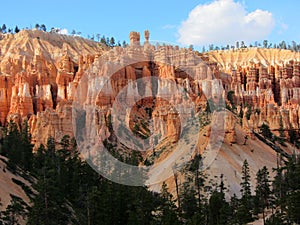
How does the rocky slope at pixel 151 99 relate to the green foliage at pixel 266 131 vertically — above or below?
above

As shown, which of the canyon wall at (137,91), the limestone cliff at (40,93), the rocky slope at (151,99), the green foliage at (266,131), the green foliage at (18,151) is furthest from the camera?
the green foliage at (266,131)

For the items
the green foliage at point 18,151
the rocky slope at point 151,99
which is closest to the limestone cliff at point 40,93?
the rocky slope at point 151,99

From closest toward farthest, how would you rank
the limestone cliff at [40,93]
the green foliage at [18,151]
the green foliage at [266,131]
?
the green foliage at [18,151], the limestone cliff at [40,93], the green foliage at [266,131]

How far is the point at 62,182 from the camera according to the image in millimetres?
47375

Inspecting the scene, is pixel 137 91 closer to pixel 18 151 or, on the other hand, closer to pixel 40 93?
pixel 40 93

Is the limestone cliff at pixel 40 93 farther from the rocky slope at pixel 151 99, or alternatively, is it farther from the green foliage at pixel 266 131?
the green foliage at pixel 266 131

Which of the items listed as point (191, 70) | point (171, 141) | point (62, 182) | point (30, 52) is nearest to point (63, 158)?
point (62, 182)

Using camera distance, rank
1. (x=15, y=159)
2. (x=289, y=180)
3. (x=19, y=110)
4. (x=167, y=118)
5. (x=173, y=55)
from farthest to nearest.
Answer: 1. (x=173, y=55)
2. (x=19, y=110)
3. (x=167, y=118)
4. (x=15, y=159)
5. (x=289, y=180)

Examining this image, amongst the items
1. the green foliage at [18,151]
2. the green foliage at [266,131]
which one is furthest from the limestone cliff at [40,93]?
the green foliage at [266,131]

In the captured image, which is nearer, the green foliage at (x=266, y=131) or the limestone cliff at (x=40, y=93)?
the limestone cliff at (x=40, y=93)

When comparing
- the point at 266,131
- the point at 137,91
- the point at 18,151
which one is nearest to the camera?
the point at 18,151

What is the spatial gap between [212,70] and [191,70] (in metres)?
5.44

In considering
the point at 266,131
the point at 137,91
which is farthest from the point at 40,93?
the point at 266,131

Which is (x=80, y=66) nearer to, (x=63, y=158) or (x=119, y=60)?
(x=119, y=60)
